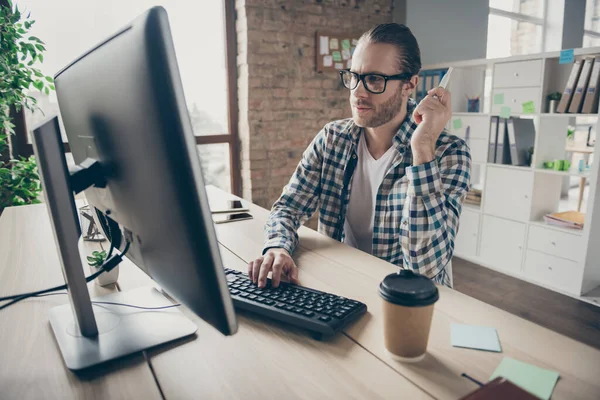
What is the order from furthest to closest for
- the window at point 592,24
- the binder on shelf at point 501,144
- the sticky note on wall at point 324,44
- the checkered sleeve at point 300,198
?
the window at point 592,24 → the sticky note on wall at point 324,44 → the binder on shelf at point 501,144 → the checkered sleeve at point 300,198

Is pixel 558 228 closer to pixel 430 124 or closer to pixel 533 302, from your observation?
pixel 533 302

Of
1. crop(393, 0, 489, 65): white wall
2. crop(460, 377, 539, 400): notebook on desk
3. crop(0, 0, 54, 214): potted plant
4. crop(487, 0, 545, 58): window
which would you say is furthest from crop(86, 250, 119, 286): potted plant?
crop(487, 0, 545, 58): window

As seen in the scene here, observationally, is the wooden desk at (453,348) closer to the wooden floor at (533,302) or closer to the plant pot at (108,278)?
the plant pot at (108,278)

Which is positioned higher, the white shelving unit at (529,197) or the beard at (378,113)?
the beard at (378,113)

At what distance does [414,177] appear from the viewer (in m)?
1.13

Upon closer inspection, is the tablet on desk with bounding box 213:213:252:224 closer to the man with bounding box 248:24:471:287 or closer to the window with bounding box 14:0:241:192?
the man with bounding box 248:24:471:287

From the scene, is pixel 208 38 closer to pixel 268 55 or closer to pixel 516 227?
pixel 268 55

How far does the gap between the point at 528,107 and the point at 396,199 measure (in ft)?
6.63

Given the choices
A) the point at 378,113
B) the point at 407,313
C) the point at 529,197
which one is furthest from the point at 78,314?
the point at 529,197

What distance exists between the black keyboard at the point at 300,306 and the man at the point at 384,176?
0.16 ft

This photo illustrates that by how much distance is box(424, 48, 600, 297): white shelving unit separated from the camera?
265 cm

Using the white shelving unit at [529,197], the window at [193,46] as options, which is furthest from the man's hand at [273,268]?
the white shelving unit at [529,197]

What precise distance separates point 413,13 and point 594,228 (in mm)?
2267

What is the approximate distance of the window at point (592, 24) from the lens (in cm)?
523
